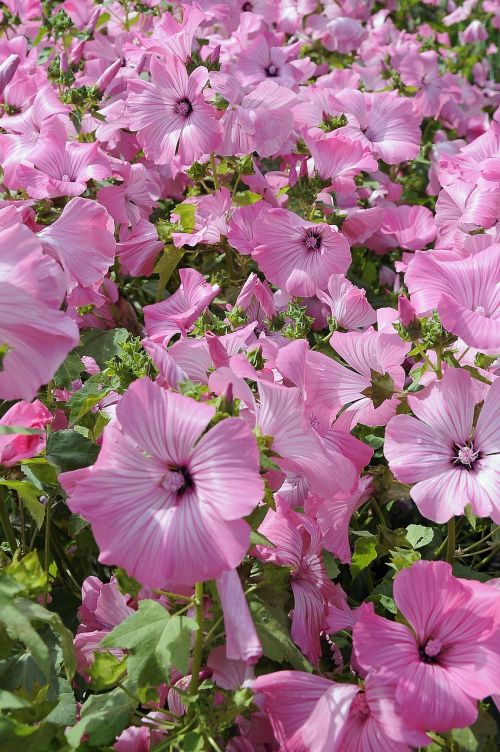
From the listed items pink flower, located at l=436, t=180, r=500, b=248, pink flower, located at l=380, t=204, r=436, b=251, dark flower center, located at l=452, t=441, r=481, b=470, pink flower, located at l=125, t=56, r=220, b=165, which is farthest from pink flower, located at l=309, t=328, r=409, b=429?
pink flower, located at l=380, t=204, r=436, b=251

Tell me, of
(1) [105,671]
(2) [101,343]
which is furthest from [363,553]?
(2) [101,343]

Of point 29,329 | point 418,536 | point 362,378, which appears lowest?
point 418,536

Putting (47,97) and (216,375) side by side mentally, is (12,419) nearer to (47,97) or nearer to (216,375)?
(216,375)

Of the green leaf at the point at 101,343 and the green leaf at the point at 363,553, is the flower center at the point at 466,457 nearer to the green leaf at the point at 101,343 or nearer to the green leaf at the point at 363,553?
the green leaf at the point at 363,553

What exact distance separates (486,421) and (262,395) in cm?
30

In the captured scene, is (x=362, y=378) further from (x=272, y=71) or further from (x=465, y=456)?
(x=272, y=71)

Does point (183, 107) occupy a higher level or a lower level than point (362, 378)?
higher

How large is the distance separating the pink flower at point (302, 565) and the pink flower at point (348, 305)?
36cm

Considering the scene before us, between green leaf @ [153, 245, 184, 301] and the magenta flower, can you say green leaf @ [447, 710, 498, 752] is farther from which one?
green leaf @ [153, 245, 184, 301]

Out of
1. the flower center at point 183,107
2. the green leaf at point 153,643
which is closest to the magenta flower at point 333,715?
the green leaf at point 153,643

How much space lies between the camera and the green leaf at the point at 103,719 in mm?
901

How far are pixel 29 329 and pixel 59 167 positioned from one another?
766 millimetres

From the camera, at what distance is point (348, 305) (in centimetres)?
134

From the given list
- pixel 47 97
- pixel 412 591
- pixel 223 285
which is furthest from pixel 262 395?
pixel 47 97
